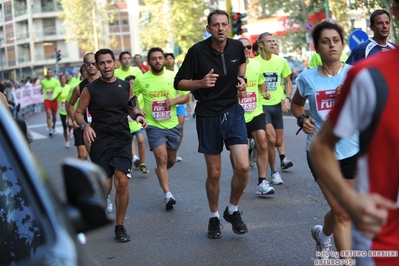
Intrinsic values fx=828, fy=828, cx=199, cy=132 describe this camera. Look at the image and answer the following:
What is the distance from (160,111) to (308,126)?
15.9 ft

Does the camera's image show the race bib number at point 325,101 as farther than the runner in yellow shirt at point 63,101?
No

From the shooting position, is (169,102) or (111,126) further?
(169,102)

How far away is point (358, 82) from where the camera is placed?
2596mm

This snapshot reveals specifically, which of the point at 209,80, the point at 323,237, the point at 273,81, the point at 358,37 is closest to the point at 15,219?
the point at 323,237

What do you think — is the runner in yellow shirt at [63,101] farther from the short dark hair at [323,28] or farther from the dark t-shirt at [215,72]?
the short dark hair at [323,28]

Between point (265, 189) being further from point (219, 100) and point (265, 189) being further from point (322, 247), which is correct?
point (322, 247)

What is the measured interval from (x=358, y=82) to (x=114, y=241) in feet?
18.7

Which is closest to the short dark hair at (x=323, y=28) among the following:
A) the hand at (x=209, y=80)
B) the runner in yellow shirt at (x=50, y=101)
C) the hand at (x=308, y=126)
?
the hand at (x=308, y=126)

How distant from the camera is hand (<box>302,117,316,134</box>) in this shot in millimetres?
5559

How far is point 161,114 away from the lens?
10.2 m

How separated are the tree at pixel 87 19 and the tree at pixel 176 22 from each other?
18781mm

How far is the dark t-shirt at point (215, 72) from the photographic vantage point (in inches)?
295

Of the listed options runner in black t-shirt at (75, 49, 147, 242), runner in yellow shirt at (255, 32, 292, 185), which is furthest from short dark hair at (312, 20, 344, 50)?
runner in yellow shirt at (255, 32, 292, 185)

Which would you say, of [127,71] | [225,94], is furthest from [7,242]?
[127,71]
